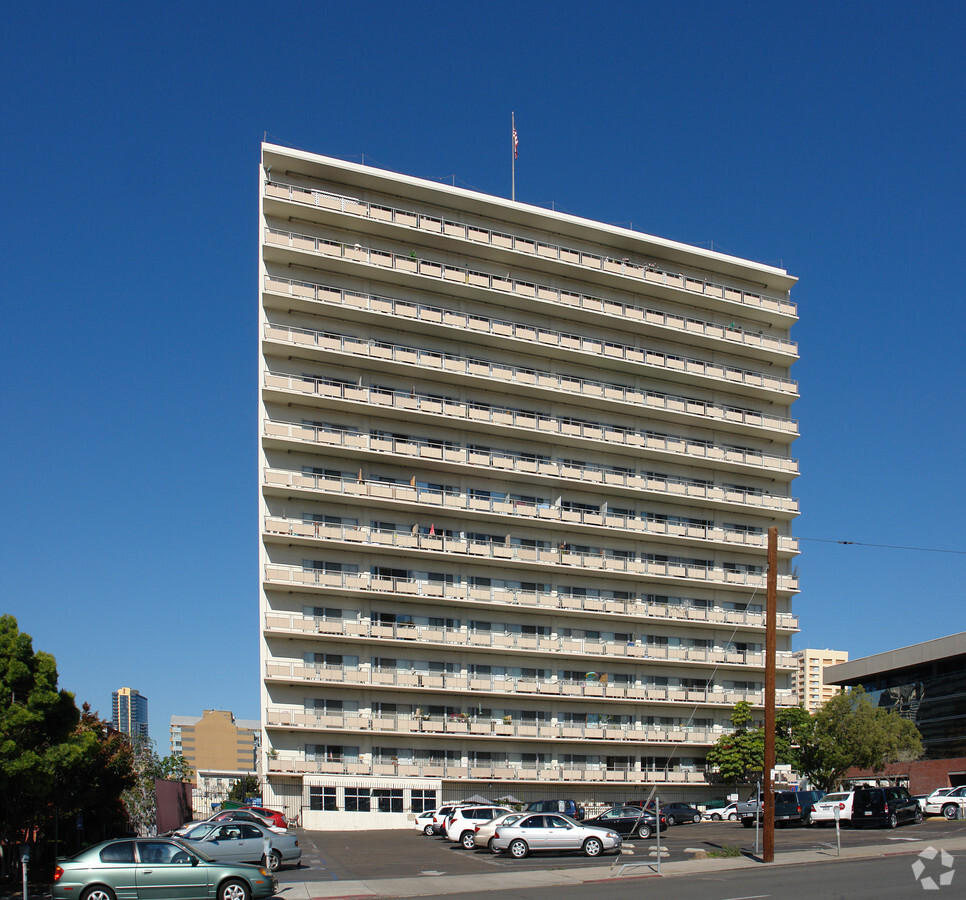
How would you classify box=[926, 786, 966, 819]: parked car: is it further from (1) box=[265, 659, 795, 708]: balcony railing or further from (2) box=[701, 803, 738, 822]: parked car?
(1) box=[265, 659, 795, 708]: balcony railing

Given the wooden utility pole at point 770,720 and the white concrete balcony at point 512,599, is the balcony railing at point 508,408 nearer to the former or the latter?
the white concrete balcony at point 512,599

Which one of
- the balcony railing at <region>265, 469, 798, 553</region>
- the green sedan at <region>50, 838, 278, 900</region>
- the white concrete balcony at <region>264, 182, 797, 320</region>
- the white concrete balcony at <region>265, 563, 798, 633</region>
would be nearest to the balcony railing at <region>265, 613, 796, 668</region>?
the white concrete balcony at <region>265, 563, 798, 633</region>

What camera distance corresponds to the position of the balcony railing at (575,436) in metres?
62.8

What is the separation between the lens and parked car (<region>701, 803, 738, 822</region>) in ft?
198

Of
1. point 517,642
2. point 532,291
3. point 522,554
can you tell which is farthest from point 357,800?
point 532,291

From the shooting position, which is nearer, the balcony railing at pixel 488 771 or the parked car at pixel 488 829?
the parked car at pixel 488 829

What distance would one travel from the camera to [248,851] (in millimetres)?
30891

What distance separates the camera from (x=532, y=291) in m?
70.1

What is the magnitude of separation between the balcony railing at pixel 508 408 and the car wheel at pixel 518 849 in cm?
3390

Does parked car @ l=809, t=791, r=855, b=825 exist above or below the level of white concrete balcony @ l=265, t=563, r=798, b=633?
below

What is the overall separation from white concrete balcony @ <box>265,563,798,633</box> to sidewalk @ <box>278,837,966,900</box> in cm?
2998

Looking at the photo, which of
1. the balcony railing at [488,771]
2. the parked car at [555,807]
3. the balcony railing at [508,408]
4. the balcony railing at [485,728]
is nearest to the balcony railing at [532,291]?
the balcony railing at [508,408]

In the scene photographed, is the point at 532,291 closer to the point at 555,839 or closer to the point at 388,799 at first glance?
the point at 388,799

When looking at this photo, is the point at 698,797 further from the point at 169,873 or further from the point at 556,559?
the point at 169,873
